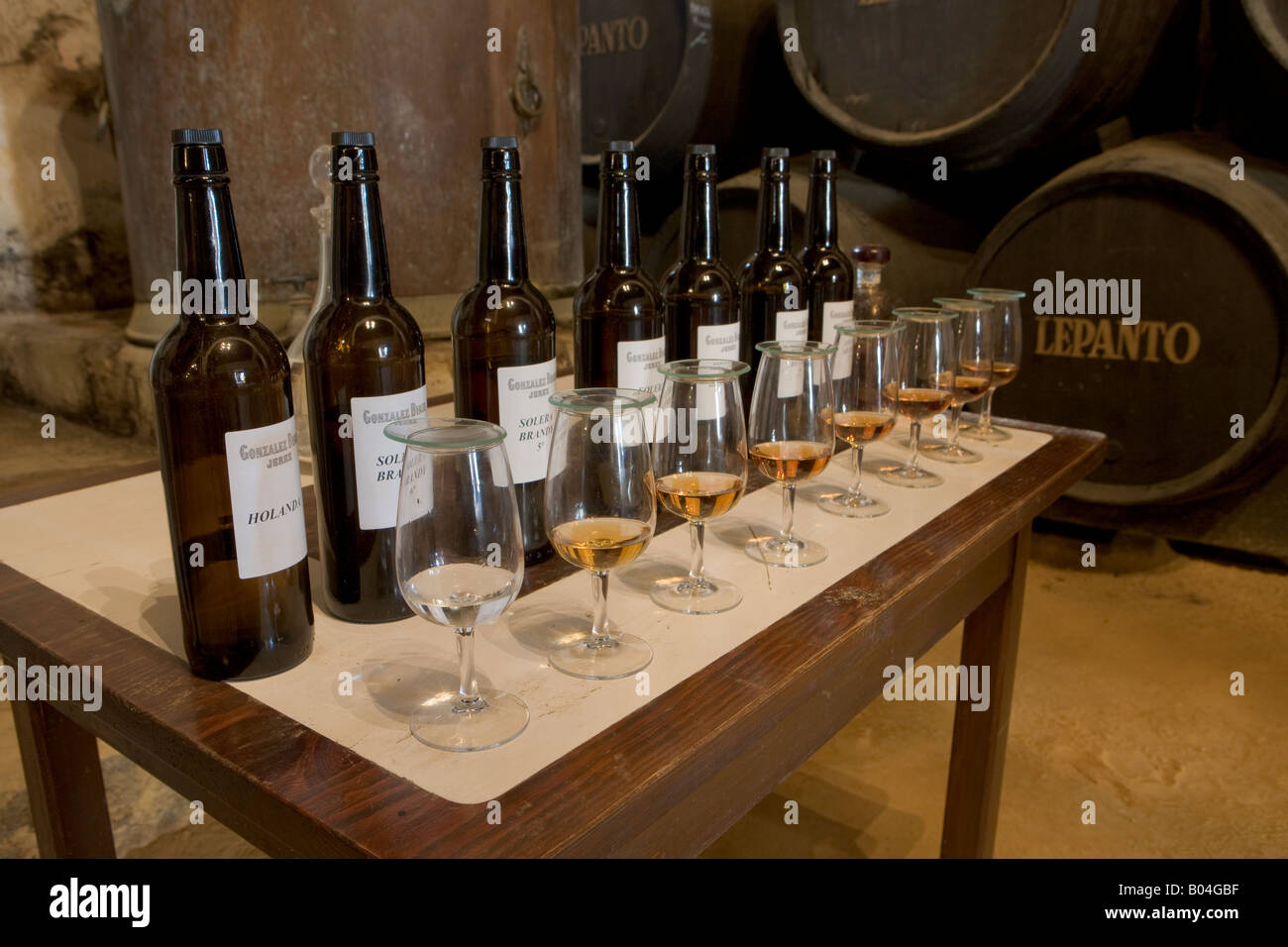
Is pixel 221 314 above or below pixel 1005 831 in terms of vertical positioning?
above

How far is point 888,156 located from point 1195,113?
2.37 feet

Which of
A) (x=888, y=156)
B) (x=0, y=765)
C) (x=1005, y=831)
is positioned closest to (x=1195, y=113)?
(x=888, y=156)

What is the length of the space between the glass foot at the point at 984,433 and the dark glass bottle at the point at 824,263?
29 cm

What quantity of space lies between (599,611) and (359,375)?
0.28 meters

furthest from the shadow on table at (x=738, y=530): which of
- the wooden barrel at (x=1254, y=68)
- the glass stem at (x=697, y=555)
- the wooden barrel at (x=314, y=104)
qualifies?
the wooden barrel at (x=1254, y=68)

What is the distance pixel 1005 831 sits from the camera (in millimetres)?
1794

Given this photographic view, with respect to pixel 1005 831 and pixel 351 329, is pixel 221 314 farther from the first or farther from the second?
pixel 1005 831

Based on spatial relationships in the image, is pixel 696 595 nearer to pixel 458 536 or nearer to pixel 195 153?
pixel 458 536

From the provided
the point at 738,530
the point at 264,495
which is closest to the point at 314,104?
the point at 738,530

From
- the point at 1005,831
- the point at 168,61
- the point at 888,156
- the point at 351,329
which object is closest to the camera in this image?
the point at 351,329

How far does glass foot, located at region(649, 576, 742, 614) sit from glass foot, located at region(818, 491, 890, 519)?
0.26 m

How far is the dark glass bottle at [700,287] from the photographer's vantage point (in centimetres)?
114

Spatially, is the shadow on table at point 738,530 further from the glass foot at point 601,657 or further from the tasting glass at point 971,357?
the tasting glass at point 971,357

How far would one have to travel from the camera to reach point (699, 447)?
0.88 m
